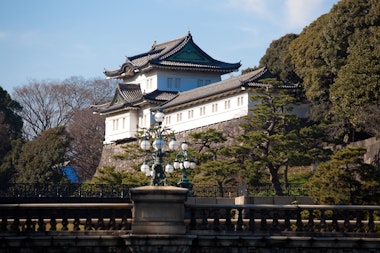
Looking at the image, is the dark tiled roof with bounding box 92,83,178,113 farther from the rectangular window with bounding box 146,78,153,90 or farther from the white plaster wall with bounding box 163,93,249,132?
the white plaster wall with bounding box 163,93,249,132

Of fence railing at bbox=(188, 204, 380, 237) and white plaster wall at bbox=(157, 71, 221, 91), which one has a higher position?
white plaster wall at bbox=(157, 71, 221, 91)

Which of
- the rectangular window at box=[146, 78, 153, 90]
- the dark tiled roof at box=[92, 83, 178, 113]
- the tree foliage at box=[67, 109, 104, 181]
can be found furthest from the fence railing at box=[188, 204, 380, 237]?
the tree foliage at box=[67, 109, 104, 181]

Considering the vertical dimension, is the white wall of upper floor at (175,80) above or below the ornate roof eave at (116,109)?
above

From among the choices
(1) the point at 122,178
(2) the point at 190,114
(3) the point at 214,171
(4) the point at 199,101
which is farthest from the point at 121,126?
(3) the point at 214,171

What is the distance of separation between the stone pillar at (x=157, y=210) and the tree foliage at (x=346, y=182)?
24.8 meters

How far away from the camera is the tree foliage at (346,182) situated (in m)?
50.6

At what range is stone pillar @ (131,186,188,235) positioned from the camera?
1021 inches

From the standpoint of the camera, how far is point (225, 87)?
273ft

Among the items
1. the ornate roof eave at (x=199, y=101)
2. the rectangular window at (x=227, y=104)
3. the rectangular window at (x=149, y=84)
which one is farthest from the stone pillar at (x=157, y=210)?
the rectangular window at (x=149, y=84)

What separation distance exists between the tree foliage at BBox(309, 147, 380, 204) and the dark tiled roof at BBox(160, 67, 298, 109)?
77.4 ft

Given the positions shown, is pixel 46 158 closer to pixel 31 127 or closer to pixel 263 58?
pixel 263 58

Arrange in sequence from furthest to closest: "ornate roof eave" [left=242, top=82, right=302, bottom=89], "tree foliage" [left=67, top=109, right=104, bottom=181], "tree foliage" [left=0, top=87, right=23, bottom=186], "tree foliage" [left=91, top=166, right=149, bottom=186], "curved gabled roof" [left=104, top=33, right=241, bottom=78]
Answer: "tree foliage" [left=67, top=109, right=104, bottom=181]
"curved gabled roof" [left=104, top=33, right=241, bottom=78]
"tree foliage" [left=0, top=87, right=23, bottom=186]
"ornate roof eave" [left=242, top=82, right=302, bottom=89]
"tree foliage" [left=91, top=166, right=149, bottom=186]

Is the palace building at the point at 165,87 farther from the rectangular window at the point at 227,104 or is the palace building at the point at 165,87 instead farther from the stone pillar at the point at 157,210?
the stone pillar at the point at 157,210

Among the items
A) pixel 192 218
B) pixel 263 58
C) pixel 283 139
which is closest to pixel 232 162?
pixel 283 139
